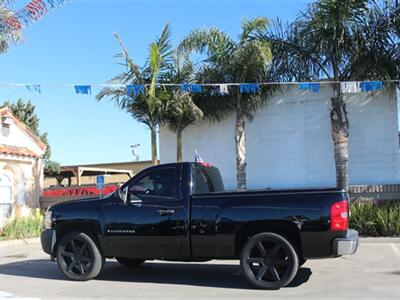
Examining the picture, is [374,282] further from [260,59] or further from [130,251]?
[260,59]

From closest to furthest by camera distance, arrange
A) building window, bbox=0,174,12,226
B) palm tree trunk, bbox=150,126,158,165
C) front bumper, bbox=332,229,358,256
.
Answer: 1. front bumper, bbox=332,229,358,256
2. palm tree trunk, bbox=150,126,158,165
3. building window, bbox=0,174,12,226

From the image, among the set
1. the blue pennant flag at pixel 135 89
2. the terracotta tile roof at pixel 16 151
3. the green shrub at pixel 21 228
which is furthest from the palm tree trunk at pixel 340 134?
the terracotta tile roof at pixel 16 151

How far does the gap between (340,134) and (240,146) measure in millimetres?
3472

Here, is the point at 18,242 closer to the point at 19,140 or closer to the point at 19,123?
the point at 19,140

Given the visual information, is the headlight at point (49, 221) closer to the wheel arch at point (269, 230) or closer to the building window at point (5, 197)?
the wheel arch at point (269, 230)

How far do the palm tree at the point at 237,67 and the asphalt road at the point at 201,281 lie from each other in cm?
743

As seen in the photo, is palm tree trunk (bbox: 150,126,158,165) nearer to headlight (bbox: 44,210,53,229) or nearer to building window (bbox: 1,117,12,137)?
building window (bbox: 1,117,12,137)

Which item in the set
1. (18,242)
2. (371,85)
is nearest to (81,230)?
(18,242)

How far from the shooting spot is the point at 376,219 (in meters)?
14.8

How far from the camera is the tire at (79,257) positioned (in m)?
9.27

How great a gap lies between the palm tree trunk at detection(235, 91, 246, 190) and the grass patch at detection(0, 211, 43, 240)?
6.88 metres

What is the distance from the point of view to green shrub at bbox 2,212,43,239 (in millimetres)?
17578

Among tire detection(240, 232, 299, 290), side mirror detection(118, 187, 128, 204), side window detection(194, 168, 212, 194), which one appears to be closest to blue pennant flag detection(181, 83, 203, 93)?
side window detection(194, 168, 212, 194)

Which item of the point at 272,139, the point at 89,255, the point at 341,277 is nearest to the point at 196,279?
the point at 89,255
